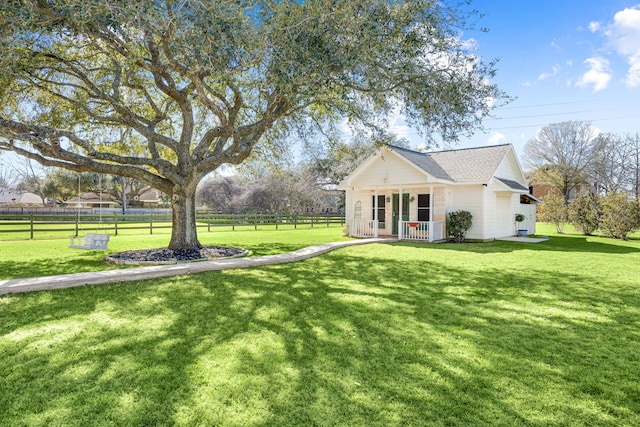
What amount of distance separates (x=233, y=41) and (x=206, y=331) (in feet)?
17.0

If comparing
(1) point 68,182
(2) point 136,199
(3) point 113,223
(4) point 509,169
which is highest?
(1) point 68,182

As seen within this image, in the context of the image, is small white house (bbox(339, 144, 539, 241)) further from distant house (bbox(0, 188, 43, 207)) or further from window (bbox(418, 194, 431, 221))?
distant house (bbox(0, 188, 43, 207))

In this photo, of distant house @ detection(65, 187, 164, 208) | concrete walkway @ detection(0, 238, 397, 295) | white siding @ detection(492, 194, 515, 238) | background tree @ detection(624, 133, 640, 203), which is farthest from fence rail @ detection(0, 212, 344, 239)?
distant house @ detection(65, 187, 164, 208)

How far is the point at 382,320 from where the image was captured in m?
4.73

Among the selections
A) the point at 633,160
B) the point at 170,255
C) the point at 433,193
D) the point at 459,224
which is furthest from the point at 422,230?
the point at 633,160

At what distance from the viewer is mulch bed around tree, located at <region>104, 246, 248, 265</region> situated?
355 inches

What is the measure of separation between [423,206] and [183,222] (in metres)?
10.6

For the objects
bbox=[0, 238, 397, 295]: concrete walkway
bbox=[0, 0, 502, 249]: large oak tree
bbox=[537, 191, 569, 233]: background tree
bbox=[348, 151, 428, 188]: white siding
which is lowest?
bbox=[0, 238, 397, 295]: concrete walkway

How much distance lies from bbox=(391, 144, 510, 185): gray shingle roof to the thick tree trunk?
31.0 feet

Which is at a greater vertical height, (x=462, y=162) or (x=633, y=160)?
(x=633, y=160)

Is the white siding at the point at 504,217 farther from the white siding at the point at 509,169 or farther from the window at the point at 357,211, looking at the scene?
the window at the point at 357,211

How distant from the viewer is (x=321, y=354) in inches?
143

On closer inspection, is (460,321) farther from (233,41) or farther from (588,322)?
(233,41)

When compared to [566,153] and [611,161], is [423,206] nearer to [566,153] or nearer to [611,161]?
[566,153]
